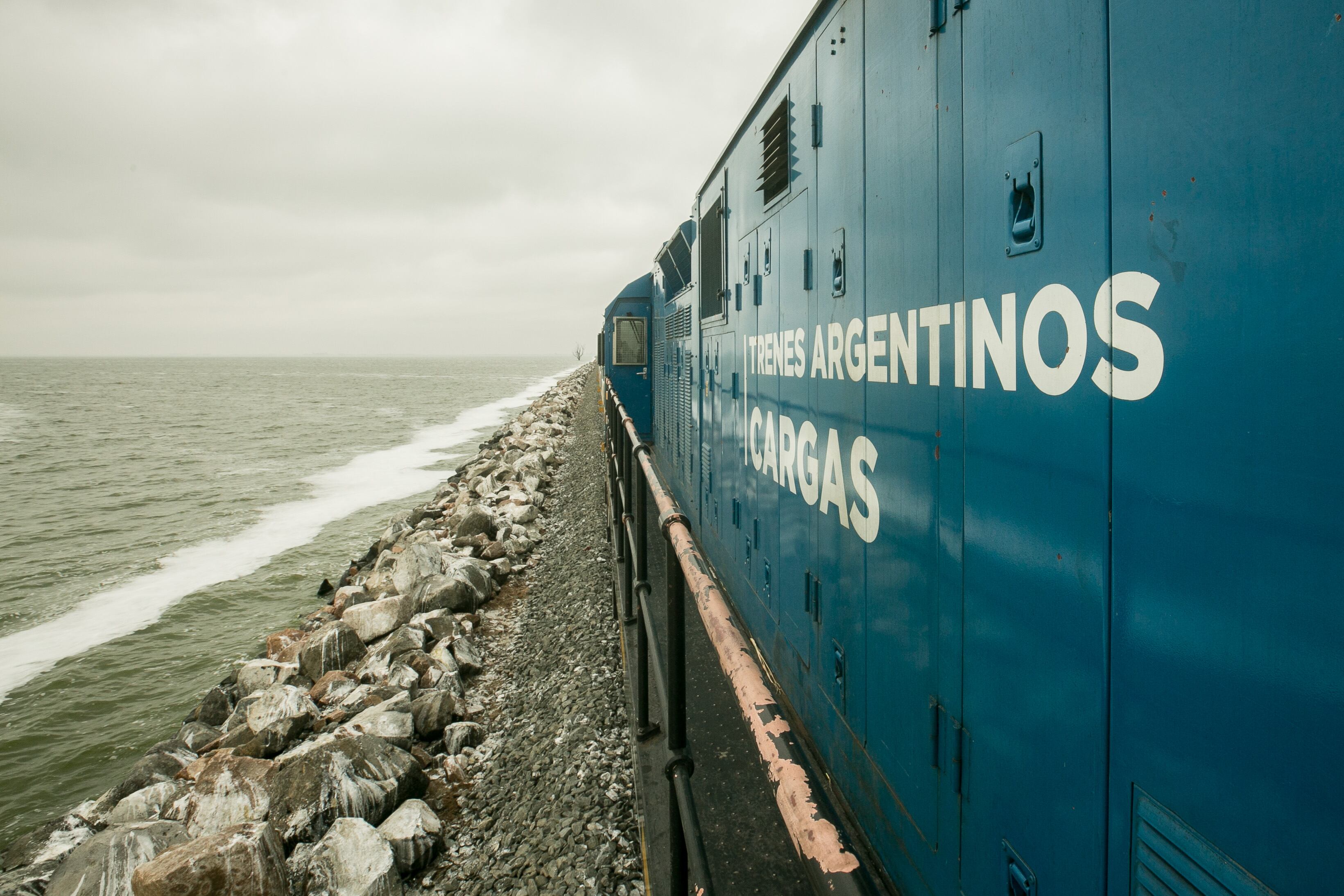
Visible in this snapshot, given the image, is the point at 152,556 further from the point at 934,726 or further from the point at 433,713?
the point at 934,726

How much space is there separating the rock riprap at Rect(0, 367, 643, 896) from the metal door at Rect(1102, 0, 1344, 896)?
2.23 metres

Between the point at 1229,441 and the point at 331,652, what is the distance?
22.1 ft

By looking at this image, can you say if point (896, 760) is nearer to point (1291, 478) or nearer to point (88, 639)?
point (1291, 478)

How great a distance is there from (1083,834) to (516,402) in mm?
52312

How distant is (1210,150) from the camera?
1.07 m

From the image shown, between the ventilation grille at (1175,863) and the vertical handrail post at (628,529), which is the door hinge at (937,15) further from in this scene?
the vertical handrail post at (628,529)

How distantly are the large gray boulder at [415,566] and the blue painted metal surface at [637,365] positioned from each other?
4803mm

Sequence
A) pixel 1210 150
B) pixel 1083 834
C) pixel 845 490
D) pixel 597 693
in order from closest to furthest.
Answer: pixel 1210 150 → pixel 1083 834 → pixel 845 490 → pixel 597 693

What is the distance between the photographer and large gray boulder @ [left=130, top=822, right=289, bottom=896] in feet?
9.93

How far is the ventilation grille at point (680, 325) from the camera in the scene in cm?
668

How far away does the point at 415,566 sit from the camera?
7.55 meters

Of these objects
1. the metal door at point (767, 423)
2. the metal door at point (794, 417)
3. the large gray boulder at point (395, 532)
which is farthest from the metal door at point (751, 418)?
the large gray boulder at point (395, 532)

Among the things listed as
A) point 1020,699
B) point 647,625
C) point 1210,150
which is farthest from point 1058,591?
point 647,625

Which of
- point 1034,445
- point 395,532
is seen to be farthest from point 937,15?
point 395,532
